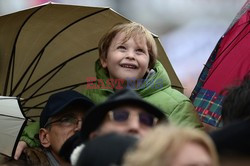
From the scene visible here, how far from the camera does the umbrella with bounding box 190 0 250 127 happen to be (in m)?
3.70

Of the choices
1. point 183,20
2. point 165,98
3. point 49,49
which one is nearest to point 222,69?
point 165,98

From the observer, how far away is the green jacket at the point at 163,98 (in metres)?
3.72

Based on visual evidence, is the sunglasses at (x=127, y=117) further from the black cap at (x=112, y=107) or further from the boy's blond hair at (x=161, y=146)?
the boy's blond hair at (x=161, y=146)

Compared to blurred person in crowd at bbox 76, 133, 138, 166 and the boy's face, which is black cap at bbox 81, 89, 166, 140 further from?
the boy's face

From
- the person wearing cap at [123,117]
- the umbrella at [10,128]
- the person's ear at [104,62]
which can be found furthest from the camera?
the person's ear at [104,62]

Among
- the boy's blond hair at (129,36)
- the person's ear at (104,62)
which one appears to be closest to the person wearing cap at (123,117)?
the boy's blond hair at (129,36)

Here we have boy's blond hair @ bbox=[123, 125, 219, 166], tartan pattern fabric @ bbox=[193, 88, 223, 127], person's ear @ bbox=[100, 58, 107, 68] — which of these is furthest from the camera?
person's ear @ bbox=[100, 58, 107, 68]

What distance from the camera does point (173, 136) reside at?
1988mm

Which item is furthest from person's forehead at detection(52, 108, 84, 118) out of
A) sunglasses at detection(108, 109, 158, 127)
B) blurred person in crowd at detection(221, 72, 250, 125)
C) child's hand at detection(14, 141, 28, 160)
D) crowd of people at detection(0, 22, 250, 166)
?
sunglasses at detection(108, 109, 158, 127)

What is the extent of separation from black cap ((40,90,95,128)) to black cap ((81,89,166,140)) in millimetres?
1182

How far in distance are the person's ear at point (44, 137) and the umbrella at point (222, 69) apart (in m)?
0.95

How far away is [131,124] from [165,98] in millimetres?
1410

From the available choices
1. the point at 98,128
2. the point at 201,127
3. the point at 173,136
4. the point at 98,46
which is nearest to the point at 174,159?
the point at 173,136

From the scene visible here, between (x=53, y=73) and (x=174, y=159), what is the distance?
2.76 metres
